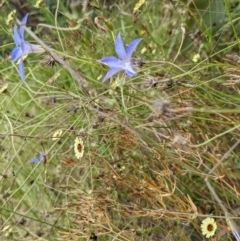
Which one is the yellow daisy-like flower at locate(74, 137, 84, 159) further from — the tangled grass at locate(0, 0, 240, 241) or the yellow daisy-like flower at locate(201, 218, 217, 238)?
the yellow daisy-like flower at locate(201, 218, 217, 238)

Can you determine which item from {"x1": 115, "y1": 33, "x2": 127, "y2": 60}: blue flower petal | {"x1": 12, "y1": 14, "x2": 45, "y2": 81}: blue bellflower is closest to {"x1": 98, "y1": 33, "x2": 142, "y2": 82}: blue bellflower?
{"x1": 115, "y1": 33, "x2": 127, "y2": 60}: blue flower petal

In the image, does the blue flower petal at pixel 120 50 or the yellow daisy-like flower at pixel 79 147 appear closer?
the blue flower petal at pixel 120 50

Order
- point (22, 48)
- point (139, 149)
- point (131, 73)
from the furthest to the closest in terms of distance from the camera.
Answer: point (139, 149) → point (22, 48) → point (131, 73)

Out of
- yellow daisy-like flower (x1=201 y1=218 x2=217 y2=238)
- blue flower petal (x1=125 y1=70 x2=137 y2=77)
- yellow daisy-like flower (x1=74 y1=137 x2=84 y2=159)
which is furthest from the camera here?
yellow daisy-like flower (x1=74 y1=137 x2=84 y2=159)

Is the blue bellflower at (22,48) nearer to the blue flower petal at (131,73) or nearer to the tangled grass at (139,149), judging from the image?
Answer: the tangled grass at (139,149)

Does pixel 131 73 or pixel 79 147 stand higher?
pixel 131 73

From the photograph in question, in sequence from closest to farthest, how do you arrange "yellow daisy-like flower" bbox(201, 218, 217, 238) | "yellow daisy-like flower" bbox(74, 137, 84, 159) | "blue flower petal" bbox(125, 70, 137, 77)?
1. "blue flower petal" bbox(125, 70, 137, 77)
2. "yellow daisy-like flower" bbox(201, 218, 217, 238)
3. "yellow daisy-like flower" bbox(74, 137, 84, 159)

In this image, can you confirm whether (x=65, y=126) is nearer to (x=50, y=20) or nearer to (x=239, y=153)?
(x=239, y=153)

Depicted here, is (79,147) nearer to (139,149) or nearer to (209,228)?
(139,149)

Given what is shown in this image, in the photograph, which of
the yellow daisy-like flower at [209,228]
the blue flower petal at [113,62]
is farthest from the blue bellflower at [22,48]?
the yellow daisy-like flower at [209,228]

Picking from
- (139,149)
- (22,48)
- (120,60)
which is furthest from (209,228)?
(22,48)

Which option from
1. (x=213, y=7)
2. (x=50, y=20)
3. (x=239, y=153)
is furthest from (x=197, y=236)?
(x=50, y=20)

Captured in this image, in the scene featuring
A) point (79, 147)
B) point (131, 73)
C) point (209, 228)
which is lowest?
point (209, 228)
